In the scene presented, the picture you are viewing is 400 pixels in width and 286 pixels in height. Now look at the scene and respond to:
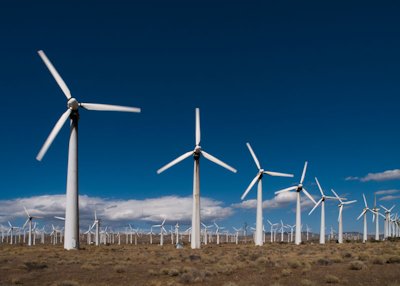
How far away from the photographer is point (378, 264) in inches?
1200

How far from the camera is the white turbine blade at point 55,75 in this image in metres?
47.0

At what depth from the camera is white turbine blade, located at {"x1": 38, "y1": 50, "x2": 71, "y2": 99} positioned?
47.0 metres

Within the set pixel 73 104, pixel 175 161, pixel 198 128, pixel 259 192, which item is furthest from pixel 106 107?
pixel 259 192

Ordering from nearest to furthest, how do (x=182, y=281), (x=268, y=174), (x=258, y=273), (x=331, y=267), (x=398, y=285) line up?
1. (x=398, y=285)
2. (x=182, y=281)
3. (x=258, y=273)
4. (x=331, y=267)
5. (x=268, y=174)

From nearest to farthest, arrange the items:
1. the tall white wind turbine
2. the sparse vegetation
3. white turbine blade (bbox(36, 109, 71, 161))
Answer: the sparse vegetation → white turbine blade (bbox(36, 109, 71, 161)) → the tall white wind turbine

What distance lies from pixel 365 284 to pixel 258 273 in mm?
6969

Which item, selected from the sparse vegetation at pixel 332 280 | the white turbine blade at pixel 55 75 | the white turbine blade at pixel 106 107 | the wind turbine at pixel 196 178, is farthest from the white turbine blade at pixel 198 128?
the sparse vegetation at pixel 332 280

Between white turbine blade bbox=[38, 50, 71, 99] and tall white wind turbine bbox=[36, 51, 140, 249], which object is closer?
tall white wind turbine bbox=[36, 51, 140, 249]

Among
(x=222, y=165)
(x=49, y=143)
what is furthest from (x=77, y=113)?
(x=222, y=165)

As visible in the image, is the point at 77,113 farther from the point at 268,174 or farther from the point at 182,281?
the point at 268,174

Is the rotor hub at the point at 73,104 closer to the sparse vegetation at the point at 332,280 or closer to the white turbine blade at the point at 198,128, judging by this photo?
the white turbine blade at the point at 198,128

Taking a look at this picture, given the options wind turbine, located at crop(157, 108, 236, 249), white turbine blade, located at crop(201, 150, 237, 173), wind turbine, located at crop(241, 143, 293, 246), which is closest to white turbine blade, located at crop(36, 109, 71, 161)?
wind turbine, located at crop(157, 108, 236, 249)

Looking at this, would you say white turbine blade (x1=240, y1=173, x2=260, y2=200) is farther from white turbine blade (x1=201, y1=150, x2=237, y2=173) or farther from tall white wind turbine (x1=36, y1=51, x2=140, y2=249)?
tall white wind turbine (x1=36, y1=51, x2=140, y2=249)

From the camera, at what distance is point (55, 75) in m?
49.2
